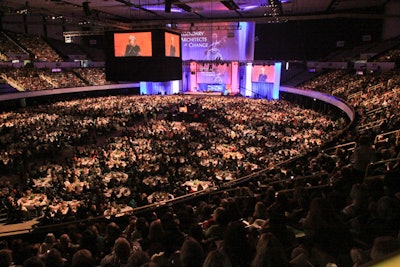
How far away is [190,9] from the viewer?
114 ft

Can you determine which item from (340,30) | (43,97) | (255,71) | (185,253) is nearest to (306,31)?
(340,30)

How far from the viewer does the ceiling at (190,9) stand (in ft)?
99.8

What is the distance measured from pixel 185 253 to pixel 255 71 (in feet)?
143

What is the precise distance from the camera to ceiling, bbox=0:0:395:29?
30.4 m

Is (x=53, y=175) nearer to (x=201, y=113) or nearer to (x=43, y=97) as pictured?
(x=201, y=113)

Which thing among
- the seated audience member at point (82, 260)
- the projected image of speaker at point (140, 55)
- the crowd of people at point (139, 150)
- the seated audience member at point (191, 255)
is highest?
the projected image of speaker at point (140, 55)

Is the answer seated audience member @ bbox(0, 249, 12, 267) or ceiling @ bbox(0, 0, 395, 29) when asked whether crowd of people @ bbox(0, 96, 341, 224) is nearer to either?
seated audience member @ bbox(0, 249, 12, 267)

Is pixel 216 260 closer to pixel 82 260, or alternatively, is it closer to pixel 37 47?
pixel 82 260

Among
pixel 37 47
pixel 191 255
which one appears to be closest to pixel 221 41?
pixel 37 47

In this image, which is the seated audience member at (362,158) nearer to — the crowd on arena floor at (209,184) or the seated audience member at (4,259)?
the crowd on arena floor at (209,184)

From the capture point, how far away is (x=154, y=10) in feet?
124

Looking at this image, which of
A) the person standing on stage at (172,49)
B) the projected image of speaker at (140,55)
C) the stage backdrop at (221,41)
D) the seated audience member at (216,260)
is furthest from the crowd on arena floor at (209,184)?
the stage backdrop at (221,41)

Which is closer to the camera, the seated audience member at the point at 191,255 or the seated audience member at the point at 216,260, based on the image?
the seated audience member at the point at 216,260

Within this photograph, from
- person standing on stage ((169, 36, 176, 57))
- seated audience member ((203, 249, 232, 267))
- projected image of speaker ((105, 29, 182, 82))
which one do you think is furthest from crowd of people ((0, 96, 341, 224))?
seated audience member ((203, 249, 232, 267))
